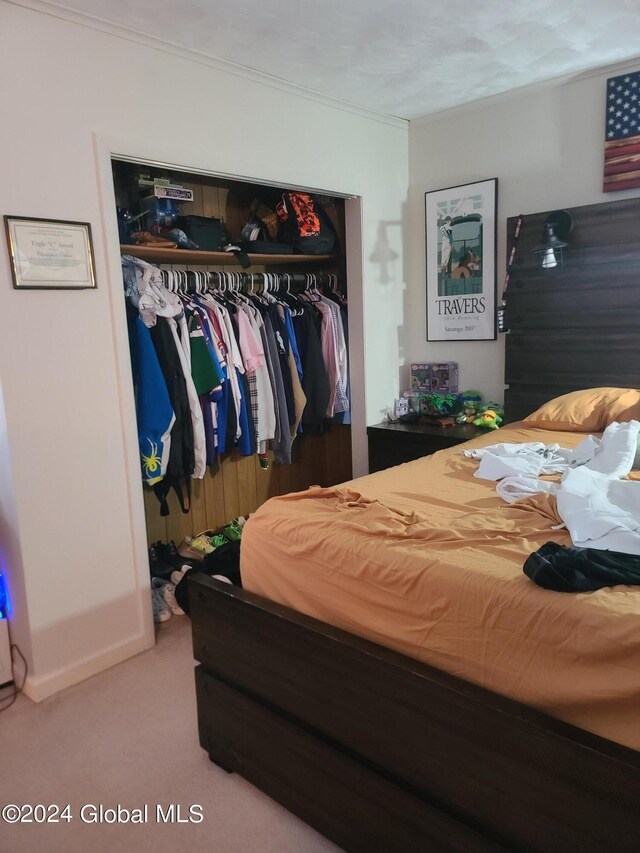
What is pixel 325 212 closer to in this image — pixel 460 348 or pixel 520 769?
pixel 460 348

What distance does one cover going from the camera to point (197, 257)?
312cm

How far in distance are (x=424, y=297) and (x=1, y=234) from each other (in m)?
2.52

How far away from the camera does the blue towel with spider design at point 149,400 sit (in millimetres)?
2703

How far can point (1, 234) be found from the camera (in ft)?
6.98

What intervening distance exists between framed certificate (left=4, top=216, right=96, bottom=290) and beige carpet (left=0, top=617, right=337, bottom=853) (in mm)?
1537

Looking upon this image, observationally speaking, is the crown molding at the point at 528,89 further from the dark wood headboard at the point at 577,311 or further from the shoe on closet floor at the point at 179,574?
the shoe on closet floor at the point at 179,574

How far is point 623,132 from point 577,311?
87 centimetres

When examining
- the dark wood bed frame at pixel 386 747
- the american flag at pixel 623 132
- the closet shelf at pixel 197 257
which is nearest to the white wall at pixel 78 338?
the closet shelf at pixel 197 257

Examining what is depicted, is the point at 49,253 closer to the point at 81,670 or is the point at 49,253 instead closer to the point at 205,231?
the point at 205,231

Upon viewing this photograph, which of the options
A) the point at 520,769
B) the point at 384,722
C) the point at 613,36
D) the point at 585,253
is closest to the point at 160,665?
the point at 384,722

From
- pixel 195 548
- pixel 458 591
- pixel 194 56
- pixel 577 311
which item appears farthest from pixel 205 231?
pixel 458 591

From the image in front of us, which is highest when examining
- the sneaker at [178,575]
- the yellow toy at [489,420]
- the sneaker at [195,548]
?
the yellow toy at [489,420]

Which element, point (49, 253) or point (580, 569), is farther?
point (49, 253)

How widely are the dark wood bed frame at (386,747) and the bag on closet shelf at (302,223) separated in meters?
2.23
